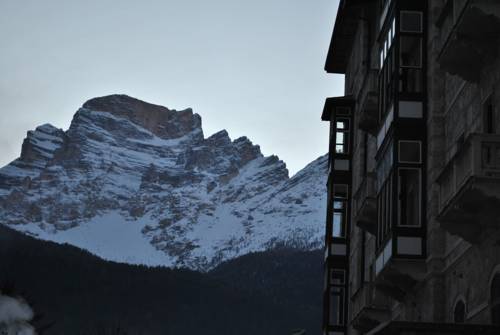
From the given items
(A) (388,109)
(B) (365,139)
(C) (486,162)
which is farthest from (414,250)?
(B) (365,139)

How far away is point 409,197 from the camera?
32625 millimetres

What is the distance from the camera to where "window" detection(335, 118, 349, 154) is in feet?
162

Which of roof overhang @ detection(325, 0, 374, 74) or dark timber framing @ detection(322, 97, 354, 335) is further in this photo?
roof overhang @ detection(325, 0, 374, 74)

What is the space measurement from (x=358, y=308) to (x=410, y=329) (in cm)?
1645

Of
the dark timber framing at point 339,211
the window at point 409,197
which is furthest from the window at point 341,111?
the window at point 409,197

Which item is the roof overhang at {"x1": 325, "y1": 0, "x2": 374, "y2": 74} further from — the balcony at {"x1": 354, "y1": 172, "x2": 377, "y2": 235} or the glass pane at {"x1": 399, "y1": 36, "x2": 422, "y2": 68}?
the glass pane at {"x1": 399, "y1": 36, "x2": 422, "y2": 68}

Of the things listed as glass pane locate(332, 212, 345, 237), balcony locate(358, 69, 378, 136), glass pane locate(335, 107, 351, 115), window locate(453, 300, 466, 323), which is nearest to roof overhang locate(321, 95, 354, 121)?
glass pane locate(335, 107, 351, 115)

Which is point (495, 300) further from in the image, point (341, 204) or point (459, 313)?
point (341, 204)

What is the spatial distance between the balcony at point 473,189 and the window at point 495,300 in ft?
4.12

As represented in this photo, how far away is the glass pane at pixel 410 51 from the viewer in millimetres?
32938

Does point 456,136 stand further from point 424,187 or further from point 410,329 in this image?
point 410,329

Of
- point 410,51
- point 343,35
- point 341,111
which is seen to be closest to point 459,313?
point 410,51

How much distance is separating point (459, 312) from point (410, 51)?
28.0 ft

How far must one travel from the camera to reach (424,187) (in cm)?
3145
